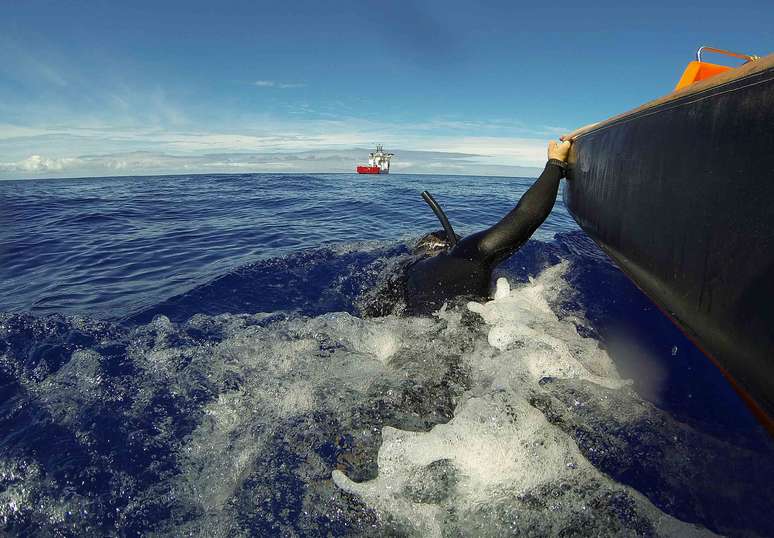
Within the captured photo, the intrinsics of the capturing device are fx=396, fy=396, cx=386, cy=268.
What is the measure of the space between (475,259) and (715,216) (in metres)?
1.82

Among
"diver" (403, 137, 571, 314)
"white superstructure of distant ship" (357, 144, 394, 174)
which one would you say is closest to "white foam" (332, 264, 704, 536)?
"diver" (403, 137, 571, 314)

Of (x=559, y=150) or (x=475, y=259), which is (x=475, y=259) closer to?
(x=475, y=259)

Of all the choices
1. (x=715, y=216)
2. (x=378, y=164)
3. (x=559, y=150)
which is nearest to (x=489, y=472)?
(x=715, y=216)

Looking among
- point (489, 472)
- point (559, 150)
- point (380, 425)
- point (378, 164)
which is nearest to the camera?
point (489, 472)

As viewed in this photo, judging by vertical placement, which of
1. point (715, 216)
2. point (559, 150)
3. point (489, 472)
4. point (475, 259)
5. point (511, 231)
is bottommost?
point (489, 472)

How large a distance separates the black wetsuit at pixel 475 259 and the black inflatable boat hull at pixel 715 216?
85 centimetres

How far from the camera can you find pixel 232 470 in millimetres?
2094

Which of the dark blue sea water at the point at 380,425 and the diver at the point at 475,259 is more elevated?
the diver at the point at 475,259

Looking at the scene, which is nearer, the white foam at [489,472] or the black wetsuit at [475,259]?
the white foam at [489,472]

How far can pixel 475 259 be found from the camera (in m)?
3.42

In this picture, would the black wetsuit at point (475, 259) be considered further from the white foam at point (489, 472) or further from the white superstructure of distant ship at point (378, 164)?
the white superstructure of distant ship at point (378, 164)

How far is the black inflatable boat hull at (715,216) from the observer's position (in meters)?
1.46

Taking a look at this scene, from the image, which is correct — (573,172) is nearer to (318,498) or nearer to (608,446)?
(608,446)

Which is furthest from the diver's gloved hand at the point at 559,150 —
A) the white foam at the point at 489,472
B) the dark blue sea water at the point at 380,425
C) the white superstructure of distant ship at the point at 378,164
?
the white superstructure of distant ship at the point at 378,164
